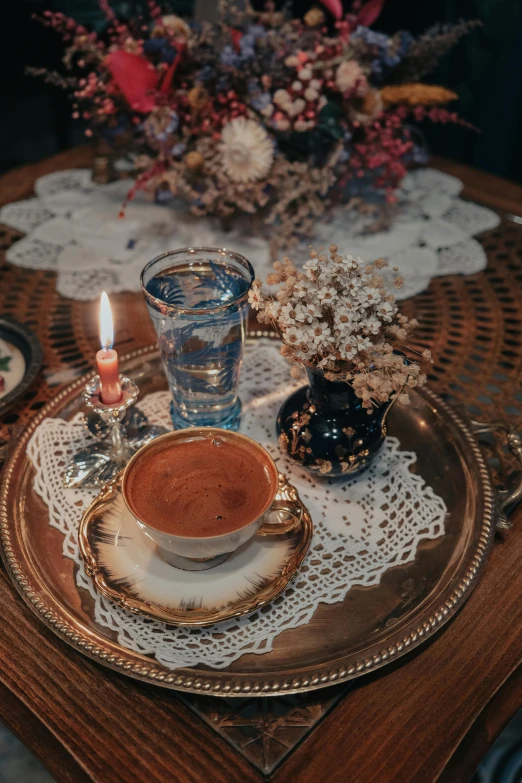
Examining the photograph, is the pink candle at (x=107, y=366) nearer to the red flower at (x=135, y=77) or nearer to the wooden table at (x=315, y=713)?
the wooden table at (x=315, y=713)

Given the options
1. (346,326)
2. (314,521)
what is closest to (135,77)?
(346,326)

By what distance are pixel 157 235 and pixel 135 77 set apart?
338 mm

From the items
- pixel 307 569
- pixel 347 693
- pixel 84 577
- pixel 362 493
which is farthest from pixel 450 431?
pixel 84 577

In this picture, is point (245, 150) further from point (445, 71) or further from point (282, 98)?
point (445, 71)

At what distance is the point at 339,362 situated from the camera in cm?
90

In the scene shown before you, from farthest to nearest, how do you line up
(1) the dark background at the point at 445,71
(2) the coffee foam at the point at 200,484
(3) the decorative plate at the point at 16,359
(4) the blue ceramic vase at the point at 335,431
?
1. (1) the dark background at the point at 445,71
2. (3) the decorative plate at the point at 16,359
3. (4) the blue ceramic vase at the point at 335,431
4. (2) the coffee foam at the point at 200,484

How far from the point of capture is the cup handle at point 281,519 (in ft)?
2.91

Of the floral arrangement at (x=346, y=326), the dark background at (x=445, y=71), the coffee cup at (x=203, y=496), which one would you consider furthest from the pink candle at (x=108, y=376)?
the dark background at (x=445, y=71)

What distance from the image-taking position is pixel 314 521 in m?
0.94

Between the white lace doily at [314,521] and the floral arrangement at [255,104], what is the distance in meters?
0.61

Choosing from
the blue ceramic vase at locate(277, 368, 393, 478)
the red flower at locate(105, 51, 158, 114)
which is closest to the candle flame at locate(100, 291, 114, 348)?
the blue ceramic vase at locate(277, 368, 393, 478)

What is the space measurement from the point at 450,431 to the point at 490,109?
1830 mm

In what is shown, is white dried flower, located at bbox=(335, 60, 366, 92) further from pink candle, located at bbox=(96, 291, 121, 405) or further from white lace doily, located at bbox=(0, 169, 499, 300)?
pink candle, located at bbox=(96, 291, 121, 405)

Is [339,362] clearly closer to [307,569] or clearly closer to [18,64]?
[307,569]
